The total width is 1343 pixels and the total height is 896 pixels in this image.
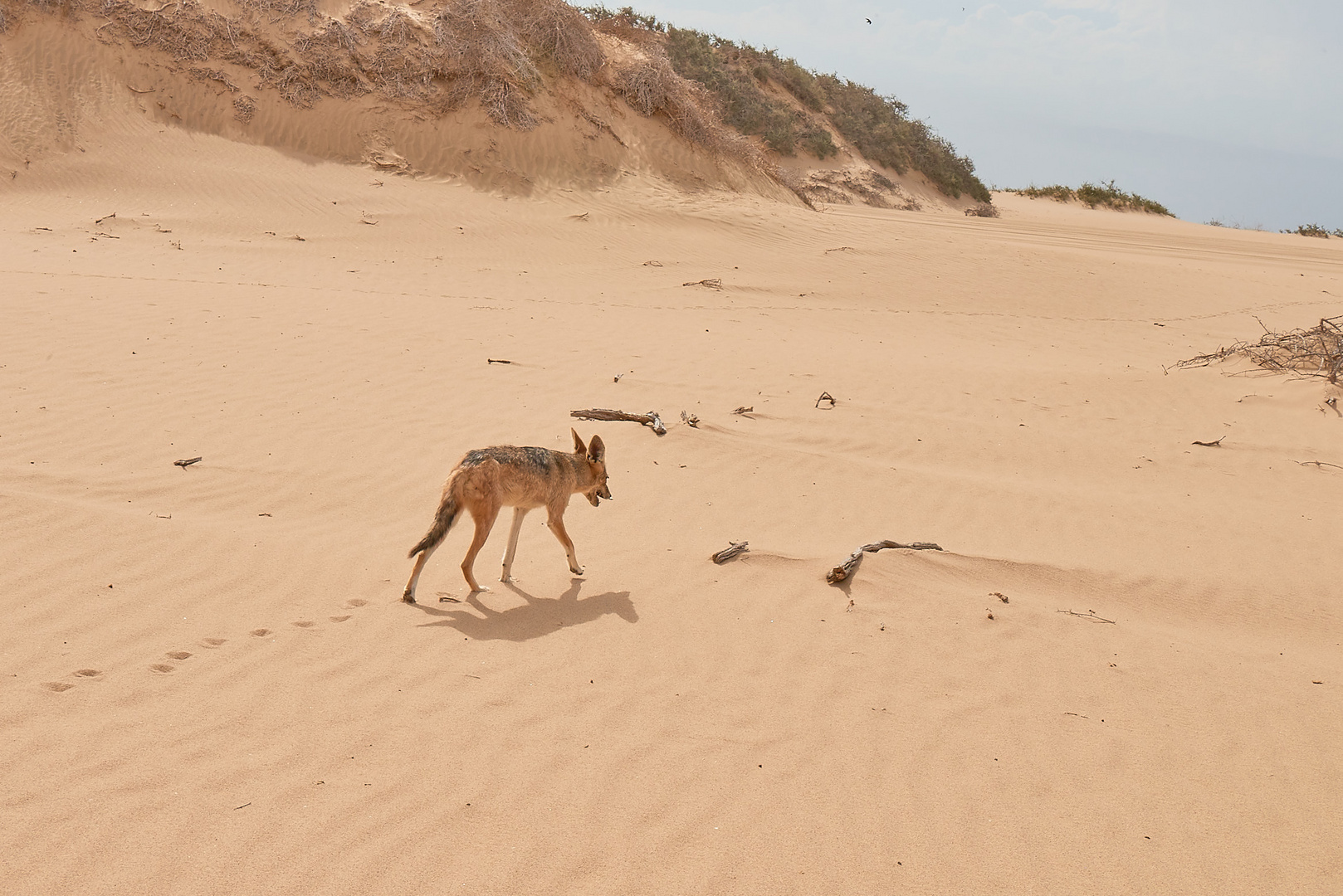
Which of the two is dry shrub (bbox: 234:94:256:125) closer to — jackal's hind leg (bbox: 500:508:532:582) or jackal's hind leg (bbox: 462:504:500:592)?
jackal's hind leg (bbox: 500:508:532:582)

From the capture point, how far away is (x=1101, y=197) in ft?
117

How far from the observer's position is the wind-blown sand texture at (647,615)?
10.9 feet

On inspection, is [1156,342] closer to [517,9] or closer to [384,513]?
[384,513]

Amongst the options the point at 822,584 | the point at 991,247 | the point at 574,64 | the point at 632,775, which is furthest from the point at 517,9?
the point at 632,775

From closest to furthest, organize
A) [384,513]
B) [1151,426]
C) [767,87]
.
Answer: [384,513] → [1151,426] → [767,87]

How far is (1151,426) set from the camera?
9758 mm

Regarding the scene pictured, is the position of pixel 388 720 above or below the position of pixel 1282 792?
below

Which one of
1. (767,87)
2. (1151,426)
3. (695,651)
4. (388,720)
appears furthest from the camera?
(767,87)

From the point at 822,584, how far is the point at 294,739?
3233mm

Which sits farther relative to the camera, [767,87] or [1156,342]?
[767,87]

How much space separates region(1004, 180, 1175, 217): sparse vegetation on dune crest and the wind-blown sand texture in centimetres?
2600

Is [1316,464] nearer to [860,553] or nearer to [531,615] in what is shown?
[860,553]

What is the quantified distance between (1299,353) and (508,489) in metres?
11.6

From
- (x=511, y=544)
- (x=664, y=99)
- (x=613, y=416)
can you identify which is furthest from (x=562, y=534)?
(x=664, y=99)
